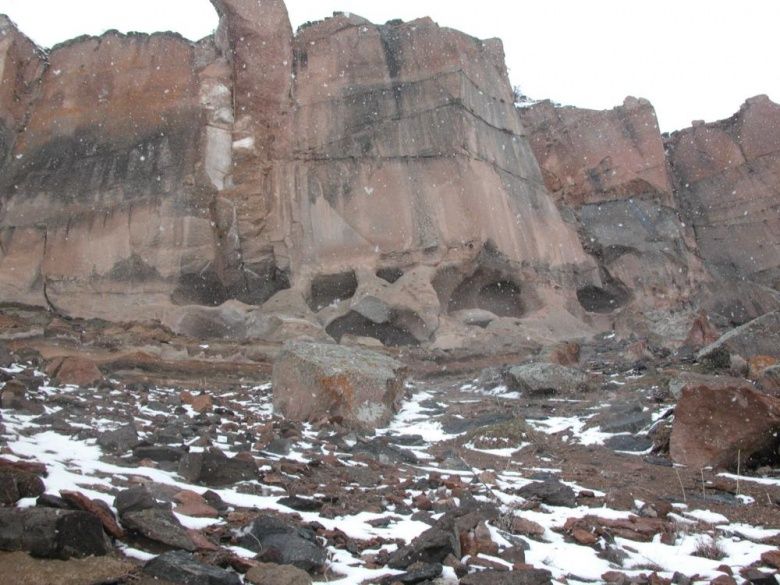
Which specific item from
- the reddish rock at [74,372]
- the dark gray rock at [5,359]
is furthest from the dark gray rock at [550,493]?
the dark gray rock at [5,359]

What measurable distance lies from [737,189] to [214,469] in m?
25.4

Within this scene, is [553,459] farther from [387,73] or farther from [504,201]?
[387,73]

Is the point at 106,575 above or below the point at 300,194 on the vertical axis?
below

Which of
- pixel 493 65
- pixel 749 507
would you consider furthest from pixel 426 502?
pixel 493 65

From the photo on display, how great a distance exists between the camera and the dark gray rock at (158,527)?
2811 mm

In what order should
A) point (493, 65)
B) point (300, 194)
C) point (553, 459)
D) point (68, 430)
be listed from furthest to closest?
point (493, 65) < point (300, 194) < point (553, 459) < point (68, 430)

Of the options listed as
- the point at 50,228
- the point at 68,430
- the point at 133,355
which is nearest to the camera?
the point at 68,430

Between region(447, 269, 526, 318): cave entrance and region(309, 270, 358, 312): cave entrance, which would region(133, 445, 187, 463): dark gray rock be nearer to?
region(309, 270, 358, 312): cave entrance

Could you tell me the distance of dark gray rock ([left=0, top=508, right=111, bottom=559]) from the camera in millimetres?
2492

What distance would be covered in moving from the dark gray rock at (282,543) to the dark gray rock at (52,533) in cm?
62

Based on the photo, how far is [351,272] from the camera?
664 inches

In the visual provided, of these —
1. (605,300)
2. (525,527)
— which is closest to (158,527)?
(525,527)

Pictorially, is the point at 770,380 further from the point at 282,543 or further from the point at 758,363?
the point at 282,543

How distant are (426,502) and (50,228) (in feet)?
50.0
